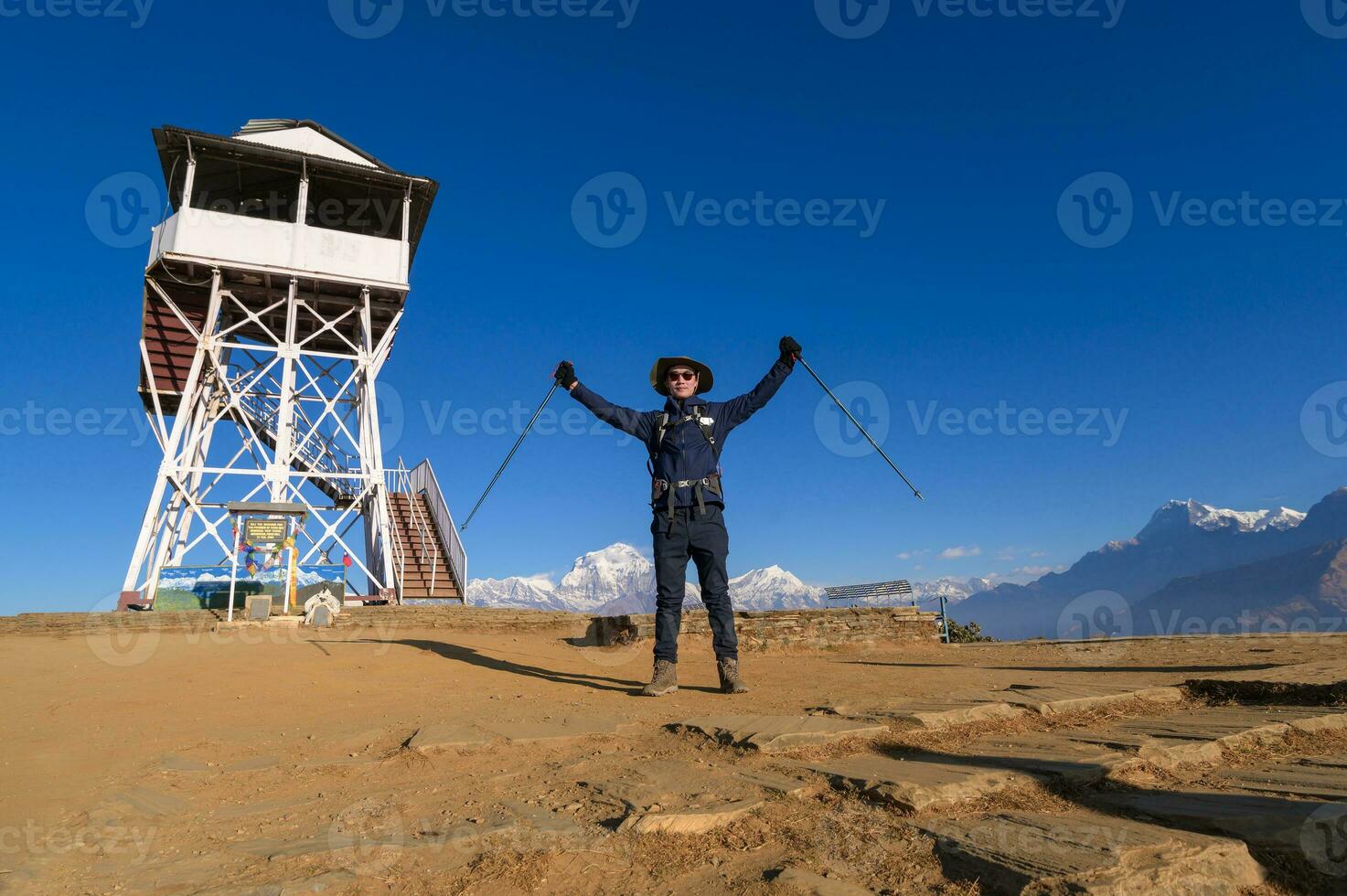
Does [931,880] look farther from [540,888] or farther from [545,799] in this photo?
[545,799]

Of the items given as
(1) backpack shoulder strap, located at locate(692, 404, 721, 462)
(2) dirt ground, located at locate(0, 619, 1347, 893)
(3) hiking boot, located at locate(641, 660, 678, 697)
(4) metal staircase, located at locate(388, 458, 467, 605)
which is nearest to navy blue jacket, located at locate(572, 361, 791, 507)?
(1) backpack shoulder strap, located at locate(692, 404, 721, 462)

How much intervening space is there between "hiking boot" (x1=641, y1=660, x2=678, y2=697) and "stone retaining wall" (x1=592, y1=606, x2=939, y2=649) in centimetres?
517

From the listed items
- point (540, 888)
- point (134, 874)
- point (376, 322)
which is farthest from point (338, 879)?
point (376, 322)

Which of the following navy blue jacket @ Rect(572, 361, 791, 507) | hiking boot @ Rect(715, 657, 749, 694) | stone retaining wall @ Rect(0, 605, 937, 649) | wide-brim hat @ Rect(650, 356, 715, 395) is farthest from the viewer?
stone retaining wall @ Rect(0, 605, 937, 649)

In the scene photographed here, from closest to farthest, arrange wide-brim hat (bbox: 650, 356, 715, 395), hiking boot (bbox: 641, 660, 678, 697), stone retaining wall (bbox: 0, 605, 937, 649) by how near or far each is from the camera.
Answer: hiking boot (bbox: 641, 660, 678, 697), wide-brim hat (bbox: 650, 356, 715, 395), stone retaining wall (bbox: 0, 605, 937, 649)

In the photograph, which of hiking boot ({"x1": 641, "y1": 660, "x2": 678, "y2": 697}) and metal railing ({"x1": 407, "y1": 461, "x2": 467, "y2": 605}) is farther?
metal railing ({"x1": 407, "y1": 461, "x2": 467, "y2": 605})

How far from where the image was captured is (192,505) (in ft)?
55.2

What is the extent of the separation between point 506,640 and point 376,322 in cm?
1430

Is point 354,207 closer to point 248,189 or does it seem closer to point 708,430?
point 248,189

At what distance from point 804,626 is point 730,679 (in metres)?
6.71

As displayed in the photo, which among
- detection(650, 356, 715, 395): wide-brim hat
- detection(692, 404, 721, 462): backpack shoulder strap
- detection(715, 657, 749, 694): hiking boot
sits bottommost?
detection(715, 657, 749, 694): hiking boot

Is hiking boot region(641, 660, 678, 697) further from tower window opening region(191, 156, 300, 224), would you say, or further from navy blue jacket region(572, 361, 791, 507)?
tower window opening region(191, 156, 300, 224)

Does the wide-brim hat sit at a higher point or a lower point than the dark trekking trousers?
higher

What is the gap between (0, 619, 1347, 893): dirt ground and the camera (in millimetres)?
1956
